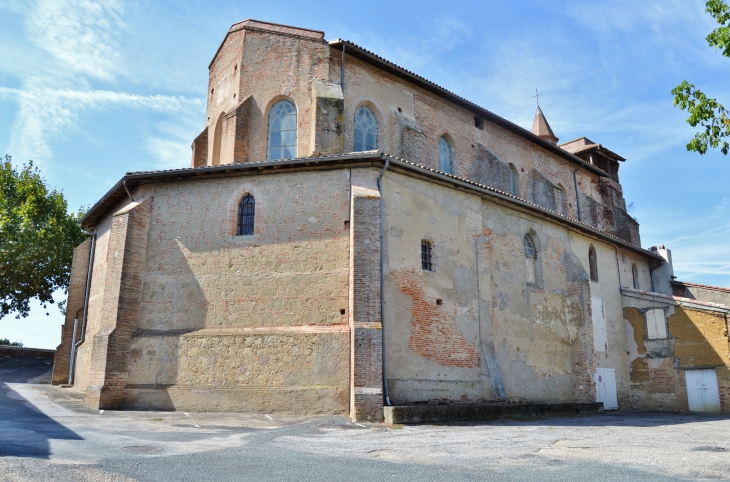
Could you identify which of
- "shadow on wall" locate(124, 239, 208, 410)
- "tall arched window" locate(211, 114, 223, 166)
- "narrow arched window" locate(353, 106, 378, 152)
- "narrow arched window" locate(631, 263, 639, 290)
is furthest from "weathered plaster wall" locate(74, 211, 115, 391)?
"narrow arched window" locate(631, 263, 639, 290)

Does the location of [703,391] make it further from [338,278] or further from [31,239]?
[31,239]

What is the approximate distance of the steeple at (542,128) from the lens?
3712 cm

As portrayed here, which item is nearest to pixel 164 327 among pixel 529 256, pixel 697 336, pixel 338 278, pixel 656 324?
pixel 338 278

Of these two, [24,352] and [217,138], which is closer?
[217,138]

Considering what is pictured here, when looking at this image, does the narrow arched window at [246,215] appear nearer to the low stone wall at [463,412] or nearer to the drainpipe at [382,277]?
the drainpipe at [382,277]

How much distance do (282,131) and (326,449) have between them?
11.8 meters

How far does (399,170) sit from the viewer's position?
49.1ft

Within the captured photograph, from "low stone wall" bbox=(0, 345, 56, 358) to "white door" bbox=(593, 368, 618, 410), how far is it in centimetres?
2613

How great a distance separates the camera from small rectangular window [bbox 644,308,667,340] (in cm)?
2077

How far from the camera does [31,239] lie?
2512cm

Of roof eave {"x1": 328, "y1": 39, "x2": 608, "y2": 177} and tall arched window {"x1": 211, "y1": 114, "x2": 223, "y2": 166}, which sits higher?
roof eave {"x1": 328, "y1": 39, "x2": 608, "y2": 177}

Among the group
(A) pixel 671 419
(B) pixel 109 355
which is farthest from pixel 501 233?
(B) pixel 109 355

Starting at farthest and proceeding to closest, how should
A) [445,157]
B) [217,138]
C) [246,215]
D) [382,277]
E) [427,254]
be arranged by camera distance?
[445,157]
[217,138]
[427,254]
[246,215]
[382,277]

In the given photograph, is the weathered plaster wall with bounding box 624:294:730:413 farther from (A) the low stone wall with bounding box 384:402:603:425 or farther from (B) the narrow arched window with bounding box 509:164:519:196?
(A) the low stone wall with bounding box 384:402:603:425
